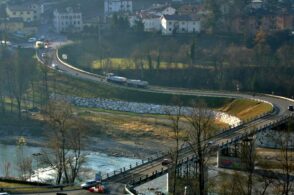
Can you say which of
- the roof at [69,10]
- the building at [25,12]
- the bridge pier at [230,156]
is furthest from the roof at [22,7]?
the bridge pier at [230,156]

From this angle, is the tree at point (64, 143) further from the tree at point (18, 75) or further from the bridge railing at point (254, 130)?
the bridge railing at point (254, 130)

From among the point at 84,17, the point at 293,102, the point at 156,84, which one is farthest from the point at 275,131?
the point at 84,17

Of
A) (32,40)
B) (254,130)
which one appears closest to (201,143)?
(254,130)

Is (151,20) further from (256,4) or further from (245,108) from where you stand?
(245,108)

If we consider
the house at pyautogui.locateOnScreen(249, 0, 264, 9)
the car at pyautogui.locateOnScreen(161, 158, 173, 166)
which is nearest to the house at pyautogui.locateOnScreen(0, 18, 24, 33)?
the house at pyautogui.locateOnScreen(249, 0, 264, 9)

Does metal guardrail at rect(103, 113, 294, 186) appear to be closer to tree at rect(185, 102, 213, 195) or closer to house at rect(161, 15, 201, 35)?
tree at rect(185, 102, 213, 195)

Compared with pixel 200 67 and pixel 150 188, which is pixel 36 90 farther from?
pixel 150 188
